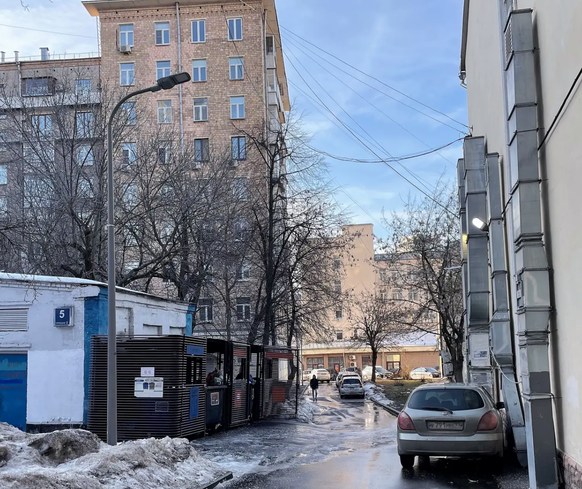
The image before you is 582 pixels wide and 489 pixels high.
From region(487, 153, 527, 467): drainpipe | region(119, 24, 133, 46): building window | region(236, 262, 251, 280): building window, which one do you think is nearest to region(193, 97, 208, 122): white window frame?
region(119, 24, 133, 46): building window

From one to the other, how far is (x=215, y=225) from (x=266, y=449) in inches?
493

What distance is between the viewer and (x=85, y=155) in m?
23.7

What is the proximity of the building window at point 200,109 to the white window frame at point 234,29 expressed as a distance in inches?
184

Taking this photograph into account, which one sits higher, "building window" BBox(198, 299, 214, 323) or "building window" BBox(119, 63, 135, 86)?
"building window" BBox(119, 63, 135, 86)

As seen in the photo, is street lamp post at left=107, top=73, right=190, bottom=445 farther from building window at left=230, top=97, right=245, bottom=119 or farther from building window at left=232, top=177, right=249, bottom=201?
building window at left=230, top=97, right=245, bottom=119

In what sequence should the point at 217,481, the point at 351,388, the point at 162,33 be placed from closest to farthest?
the point at 217,481, the point at 351,388, the point at 162,33

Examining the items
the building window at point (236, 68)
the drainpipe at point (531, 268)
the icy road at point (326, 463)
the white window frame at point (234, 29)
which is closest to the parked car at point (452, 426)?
the icy road at point (326, 463)

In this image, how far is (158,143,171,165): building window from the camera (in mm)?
25406

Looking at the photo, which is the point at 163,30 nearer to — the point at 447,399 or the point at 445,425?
the point at 447,399

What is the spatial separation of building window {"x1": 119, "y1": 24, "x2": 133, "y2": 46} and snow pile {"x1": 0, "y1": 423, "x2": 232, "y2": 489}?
4009 centimetres

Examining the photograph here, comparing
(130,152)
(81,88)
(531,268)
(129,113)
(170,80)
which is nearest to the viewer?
(531,268)

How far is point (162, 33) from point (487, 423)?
4202cm

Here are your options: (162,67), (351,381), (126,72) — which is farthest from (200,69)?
(351,381)

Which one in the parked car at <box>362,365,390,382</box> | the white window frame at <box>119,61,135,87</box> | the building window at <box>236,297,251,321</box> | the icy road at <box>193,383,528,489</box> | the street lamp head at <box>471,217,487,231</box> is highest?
the white window frame at <box>119,61,135,87</box>
